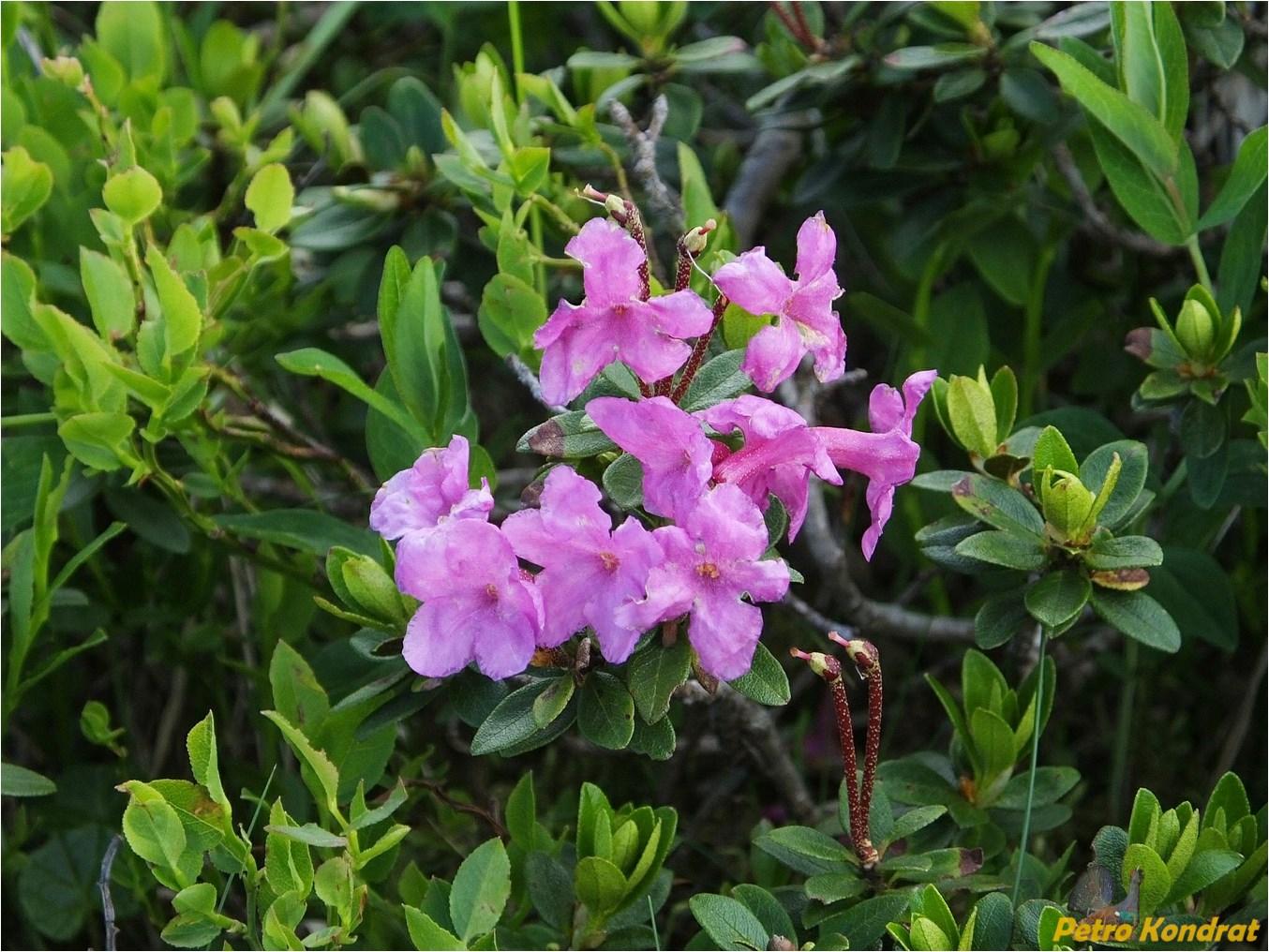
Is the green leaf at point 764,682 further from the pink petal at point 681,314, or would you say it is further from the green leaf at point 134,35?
the green leaf at point 134,35

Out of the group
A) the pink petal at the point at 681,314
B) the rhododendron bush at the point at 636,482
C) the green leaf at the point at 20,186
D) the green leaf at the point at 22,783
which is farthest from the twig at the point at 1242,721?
the green leaf at the point at 20,186

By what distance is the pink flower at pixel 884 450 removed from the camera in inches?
41.8

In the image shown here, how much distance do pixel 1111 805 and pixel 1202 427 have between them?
26.8 inches

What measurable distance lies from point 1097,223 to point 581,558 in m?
1.18

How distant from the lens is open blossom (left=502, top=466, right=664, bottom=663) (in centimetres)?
96

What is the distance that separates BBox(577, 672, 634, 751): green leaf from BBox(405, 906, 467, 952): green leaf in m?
0.19

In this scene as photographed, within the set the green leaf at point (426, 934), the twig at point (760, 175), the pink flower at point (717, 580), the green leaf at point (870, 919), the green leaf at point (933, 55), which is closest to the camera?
the pink flower at point (717, 580)

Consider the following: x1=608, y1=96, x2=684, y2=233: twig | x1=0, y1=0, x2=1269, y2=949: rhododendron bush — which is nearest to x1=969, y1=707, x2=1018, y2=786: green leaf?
x1=0, y1=0, x2=1269, y2=949: rhododendron bush

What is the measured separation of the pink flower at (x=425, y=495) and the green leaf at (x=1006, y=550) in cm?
47

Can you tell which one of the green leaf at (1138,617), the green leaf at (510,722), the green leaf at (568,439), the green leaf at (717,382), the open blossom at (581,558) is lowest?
the green leaf at (1138,617)

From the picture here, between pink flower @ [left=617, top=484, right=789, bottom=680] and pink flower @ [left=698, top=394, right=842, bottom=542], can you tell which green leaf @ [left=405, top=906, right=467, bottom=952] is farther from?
pink flower @ [left=698, top=394, right=842, bottom=542]

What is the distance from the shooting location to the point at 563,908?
A: 126 centimetres

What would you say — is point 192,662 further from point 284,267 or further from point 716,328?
point 716,328

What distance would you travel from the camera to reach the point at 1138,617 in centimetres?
123
